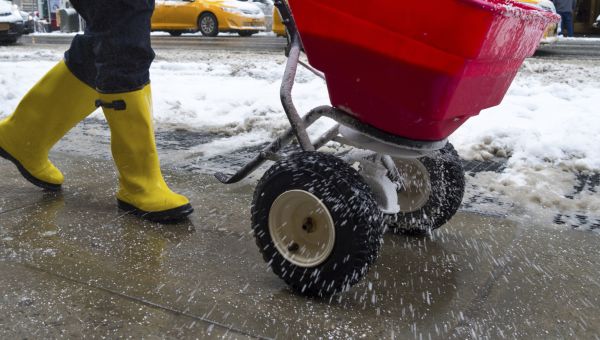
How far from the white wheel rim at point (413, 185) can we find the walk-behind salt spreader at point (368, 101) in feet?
1.14

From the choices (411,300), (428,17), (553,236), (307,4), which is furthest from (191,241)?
(553,236)

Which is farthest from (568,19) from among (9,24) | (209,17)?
(9,24)

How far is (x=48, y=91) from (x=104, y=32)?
58cm

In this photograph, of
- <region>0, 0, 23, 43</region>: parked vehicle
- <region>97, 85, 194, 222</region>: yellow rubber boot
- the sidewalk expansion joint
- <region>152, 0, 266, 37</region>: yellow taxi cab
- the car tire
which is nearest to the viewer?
the sidewalk expansion joint

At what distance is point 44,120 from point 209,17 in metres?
14.6

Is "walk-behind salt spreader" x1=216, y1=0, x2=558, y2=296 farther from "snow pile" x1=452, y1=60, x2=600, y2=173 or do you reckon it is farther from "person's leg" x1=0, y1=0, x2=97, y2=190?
"snow pile" x1=452, y1=60, x2=600, y2=173

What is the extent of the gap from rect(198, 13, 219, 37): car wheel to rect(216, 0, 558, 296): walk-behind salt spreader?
15241mm

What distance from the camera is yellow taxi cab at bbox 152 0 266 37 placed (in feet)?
54.4

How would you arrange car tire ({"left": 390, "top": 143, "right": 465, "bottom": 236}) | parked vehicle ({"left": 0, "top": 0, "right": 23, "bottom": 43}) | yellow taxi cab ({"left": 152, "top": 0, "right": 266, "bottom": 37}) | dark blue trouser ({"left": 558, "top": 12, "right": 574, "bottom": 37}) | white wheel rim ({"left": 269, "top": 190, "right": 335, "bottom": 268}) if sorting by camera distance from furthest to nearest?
yellow taxi cab ({"left": 152, "top": 0, "right": 266, "bottom": 37}) < dark blue trouser ({"left": 558, "top": 12, "right": 574, "bottom": 37}) < parked vehicle ({"left": 0, "top": 0, "right": 23, "bottom": 43}) < car tire ({"left": 390, "top": 143, "right": 465, "bottom": 236}) < white wheel rim ({"left": 269, "top": 190, "right": 335, "bottom": 268})

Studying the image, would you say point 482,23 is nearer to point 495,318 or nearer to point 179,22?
point 495,318

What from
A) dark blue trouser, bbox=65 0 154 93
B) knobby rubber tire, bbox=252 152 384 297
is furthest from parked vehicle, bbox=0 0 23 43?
knobby rubber tire, bbox=252 152 384 297

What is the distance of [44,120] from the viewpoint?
9.12 feet

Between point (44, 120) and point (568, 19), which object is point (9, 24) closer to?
point (44, 120)

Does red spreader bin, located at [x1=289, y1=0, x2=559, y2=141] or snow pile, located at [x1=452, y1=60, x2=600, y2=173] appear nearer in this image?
red spreader bin, located at [x1=289, y1=0, x2=559, y2=141]
